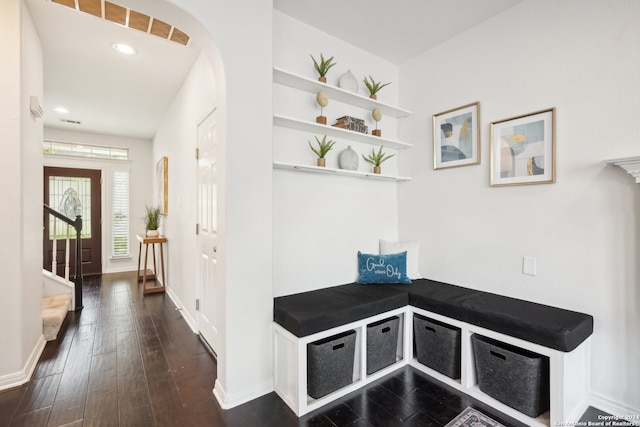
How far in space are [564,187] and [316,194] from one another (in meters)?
1.73

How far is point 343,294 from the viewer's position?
2.31m

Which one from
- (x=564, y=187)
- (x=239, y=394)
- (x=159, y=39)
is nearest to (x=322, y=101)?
(x=159, y=39)

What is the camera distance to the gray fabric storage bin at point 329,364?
1814 mm

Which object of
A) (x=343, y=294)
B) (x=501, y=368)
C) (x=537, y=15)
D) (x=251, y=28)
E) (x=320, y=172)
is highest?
(x=537, y=15)

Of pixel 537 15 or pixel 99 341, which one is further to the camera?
pixel 99 341

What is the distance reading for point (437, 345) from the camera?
2111mm

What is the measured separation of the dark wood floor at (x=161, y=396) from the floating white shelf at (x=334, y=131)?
1872mm

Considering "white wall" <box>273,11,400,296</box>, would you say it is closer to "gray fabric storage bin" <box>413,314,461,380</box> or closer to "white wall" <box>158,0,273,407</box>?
"white wall" <box>158,0,273,407</box>

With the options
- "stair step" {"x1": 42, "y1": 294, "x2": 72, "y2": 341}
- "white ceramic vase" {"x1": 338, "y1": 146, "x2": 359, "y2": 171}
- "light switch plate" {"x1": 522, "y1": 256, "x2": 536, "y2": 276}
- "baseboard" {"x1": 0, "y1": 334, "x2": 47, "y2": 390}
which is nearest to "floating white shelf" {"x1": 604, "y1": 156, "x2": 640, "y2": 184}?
"light switch plate" {"x1": 522, "y1": 256, "x2": 536, "y2": 276}

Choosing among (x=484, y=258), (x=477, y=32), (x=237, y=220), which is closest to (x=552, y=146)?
(x=484, y=258)

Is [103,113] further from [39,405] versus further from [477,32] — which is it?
[477,32]

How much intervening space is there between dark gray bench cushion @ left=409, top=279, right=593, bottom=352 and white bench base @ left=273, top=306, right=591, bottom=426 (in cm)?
5

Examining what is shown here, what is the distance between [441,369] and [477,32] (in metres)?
2.64

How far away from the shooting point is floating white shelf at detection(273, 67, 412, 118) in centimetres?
218
